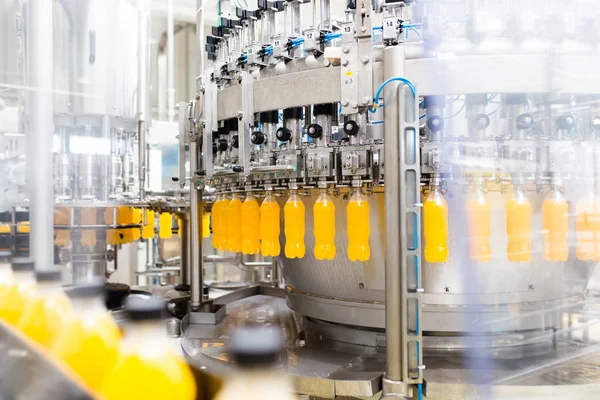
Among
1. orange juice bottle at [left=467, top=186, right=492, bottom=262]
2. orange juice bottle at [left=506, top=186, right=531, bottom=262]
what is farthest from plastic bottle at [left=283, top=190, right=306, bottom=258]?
orange juice bottle at [left=506, top=186, right=531, bottom=262]

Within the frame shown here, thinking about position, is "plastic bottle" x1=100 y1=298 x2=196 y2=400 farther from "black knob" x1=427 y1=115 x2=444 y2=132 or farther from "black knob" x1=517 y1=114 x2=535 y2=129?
"black knob" x1=517 y1=114 x2=535 y2=129

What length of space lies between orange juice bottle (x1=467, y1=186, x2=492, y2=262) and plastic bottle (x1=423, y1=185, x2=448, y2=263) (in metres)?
0.10

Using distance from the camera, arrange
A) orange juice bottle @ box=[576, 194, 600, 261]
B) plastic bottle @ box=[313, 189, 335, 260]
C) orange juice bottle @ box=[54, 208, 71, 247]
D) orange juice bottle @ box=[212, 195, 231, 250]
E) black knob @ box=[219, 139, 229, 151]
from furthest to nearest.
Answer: black knob @ box=[219, 139, 229, 151] → orange juice bottle @ box=[212, 195, 231, 250] → plastic bottle @ box=[313, 189, 335, 260] → orange juice bottle @ box=[576, 194, 600, 261] → orange juice bottle @ box=[54, 208, 71, 247]

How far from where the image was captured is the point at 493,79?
1.84m

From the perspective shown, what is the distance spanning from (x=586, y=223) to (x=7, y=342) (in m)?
1.79

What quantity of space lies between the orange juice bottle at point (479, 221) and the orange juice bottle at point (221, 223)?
109 centimetres

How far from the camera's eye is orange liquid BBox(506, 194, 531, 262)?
1796 millimetres

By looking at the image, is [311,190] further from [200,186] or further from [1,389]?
[1,389]

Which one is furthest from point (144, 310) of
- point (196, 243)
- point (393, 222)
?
point (196, 243)

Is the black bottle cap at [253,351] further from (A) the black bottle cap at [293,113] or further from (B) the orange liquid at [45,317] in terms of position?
(A) the black bottle cap at [293,113]

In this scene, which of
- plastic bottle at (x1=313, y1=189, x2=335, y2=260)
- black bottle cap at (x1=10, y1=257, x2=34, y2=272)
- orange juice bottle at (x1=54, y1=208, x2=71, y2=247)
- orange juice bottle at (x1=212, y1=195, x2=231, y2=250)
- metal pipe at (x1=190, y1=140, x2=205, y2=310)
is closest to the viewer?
black bottle cap at (x1=10, y1=257, x2=34, y2=272)

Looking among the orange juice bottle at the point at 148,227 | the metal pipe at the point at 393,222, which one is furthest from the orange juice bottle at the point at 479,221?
the orange juice bottle at the point at 148,227

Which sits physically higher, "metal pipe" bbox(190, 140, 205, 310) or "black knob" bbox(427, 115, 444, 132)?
"black knob" bbox(427, 115, 444, 132)

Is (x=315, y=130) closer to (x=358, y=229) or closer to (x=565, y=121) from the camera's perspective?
(x=358, y=229)
